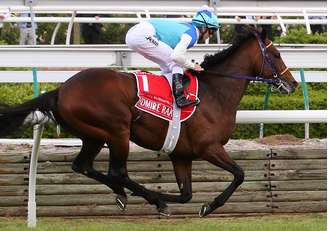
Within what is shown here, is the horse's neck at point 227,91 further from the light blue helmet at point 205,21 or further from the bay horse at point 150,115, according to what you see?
the light blue helmet at point 205,21

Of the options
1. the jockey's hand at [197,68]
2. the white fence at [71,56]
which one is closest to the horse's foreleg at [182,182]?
the jockey's hand at [197,68]

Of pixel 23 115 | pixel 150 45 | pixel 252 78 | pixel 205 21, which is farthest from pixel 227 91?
pixel 23 115

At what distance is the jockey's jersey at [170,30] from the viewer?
7.01 meters

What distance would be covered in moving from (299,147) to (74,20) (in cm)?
310

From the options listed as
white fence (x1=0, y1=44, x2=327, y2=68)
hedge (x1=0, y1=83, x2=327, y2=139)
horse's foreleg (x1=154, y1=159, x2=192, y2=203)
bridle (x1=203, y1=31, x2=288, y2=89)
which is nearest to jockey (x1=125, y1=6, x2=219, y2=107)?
bridle (x1=203, y1=31, x2=288, y2=89)

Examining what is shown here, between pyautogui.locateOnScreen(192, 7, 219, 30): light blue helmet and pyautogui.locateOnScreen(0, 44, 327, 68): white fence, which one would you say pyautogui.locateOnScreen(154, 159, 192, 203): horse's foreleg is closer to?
pyautogui.locateOnScreen(192, 7, 219, 30): light blue helmet

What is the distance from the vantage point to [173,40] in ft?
23.2

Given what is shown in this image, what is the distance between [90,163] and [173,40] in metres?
1.19

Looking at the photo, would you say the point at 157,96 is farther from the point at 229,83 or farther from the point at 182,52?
the point at 229,83

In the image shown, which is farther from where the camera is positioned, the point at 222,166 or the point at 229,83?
the point at 229,83

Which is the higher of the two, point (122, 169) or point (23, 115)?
point (23, 115)

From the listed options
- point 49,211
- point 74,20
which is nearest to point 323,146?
point 49,211

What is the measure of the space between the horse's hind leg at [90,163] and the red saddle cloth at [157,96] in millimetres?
474

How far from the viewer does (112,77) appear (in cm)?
669
